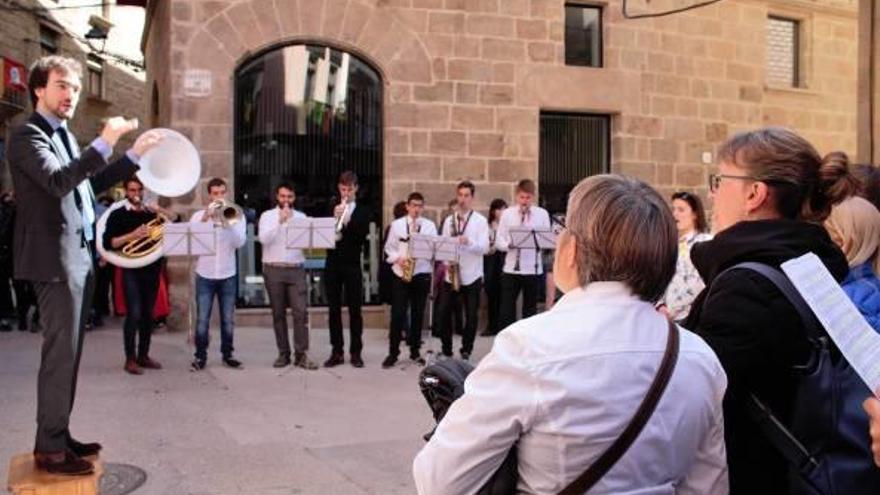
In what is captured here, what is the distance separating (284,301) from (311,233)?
2.96ft

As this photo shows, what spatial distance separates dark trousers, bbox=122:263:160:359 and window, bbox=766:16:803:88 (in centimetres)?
1079

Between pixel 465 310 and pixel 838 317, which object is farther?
pixel 465 310

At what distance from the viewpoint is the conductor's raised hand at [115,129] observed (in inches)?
145

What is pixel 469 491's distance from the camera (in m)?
1.71

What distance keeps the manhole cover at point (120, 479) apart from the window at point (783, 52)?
12.6 meters

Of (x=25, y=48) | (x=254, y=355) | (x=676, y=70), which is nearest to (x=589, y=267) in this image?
(x=254, y=355)

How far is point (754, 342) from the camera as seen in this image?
6.48 feet

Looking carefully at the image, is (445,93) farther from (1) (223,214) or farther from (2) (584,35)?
(1) (223,214)

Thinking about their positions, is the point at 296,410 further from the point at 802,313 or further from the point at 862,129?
the point at 862,129

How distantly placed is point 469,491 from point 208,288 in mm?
7444

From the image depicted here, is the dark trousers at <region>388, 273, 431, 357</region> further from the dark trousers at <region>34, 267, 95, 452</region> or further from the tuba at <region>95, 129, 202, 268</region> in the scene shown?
the dark trousers at <region>34, 267, 95, 452</region>

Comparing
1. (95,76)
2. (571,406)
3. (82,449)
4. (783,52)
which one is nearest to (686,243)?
(82,449)

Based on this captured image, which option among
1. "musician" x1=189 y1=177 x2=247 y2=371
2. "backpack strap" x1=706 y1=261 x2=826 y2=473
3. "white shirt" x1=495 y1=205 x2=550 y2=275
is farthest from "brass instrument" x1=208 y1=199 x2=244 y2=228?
"backpack strap" x1=706 y1=261 x2=826 y2=473

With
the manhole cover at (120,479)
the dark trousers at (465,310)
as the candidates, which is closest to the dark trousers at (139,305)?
the dark trousers at (465,310)
